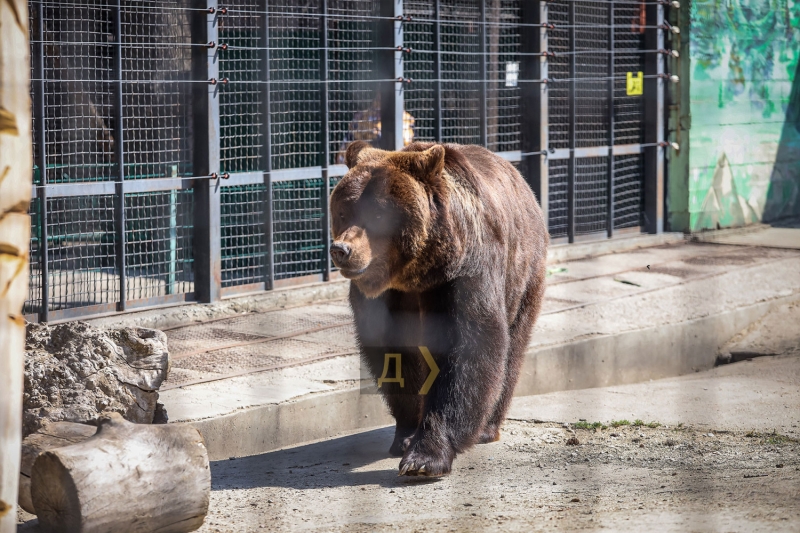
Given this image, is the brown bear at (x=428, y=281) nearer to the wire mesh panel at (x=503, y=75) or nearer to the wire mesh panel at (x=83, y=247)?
the wire mesh panel at (x=83, y=247)

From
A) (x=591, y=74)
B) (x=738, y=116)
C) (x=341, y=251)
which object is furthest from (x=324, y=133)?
(x=738, y=116)

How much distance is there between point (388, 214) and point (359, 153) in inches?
15.7

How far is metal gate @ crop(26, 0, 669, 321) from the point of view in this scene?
23.1 feet

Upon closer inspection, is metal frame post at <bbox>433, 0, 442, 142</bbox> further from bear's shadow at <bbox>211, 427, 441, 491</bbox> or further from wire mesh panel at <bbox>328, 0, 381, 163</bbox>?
bear's shadow at <bbox>211, 427, 441, 491</bbox>

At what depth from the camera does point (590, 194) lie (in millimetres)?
10859

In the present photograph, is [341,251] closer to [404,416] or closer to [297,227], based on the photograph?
[404,416]

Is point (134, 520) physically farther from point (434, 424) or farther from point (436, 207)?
point (436, 207)

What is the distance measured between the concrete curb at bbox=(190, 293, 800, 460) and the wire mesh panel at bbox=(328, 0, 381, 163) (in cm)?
275

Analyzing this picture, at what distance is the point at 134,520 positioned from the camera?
3557mm

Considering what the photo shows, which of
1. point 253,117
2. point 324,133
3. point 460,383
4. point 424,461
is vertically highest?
point 253,117

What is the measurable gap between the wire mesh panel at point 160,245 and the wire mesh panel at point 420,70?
222cm

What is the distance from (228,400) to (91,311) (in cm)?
198

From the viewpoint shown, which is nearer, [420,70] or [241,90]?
[241,90]

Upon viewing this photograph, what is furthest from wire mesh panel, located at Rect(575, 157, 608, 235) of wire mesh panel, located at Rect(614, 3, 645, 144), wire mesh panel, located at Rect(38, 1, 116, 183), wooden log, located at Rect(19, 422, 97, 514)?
wooden log, located at Rect(19, 422, 97, 514)
